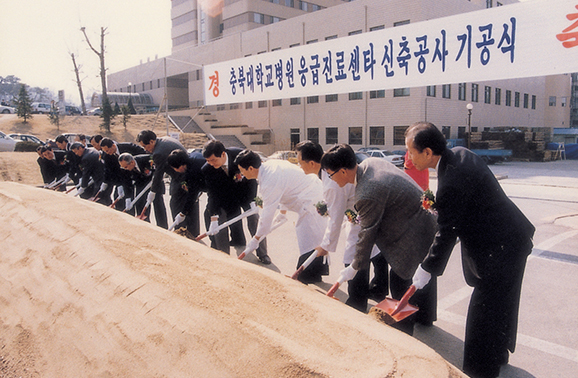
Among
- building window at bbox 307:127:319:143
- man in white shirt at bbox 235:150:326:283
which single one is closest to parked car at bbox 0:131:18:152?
building window at bbox 307:127:319:143

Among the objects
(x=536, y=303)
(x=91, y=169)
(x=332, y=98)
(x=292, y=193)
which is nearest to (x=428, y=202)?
Result: (x=292, y=193)

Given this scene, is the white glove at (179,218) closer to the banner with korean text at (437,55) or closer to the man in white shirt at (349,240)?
the man in white shirt at (349,240)

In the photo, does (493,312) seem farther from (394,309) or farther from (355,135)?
(355,135)

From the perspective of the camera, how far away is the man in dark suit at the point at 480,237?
240cm

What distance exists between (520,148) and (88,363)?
90.6ft

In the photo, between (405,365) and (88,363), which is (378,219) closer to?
A: (405,365)

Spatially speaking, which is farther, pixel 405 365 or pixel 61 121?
pixel 61 121

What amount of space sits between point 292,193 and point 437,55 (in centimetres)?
511

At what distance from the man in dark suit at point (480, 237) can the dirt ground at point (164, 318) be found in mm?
876

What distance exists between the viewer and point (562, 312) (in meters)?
3.66

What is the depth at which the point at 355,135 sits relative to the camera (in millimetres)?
26078

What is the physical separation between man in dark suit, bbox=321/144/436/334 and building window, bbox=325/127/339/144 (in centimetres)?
2405

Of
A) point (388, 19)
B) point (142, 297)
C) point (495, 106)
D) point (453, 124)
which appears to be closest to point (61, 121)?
point (388, 19)

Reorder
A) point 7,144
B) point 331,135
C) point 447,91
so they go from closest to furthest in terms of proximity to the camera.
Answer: point 7,144 < point 447,91 < point 331,135
